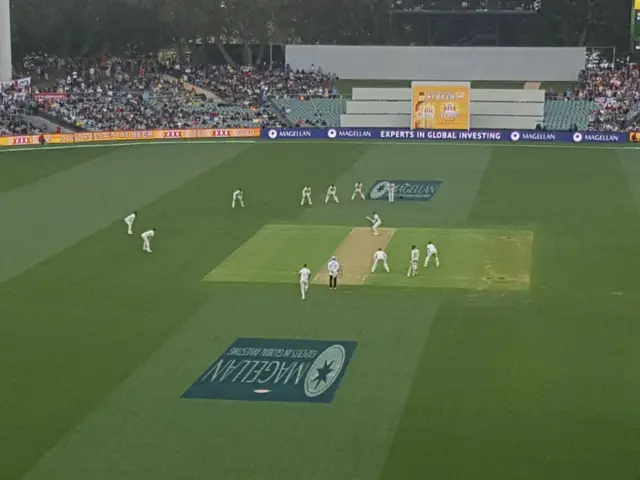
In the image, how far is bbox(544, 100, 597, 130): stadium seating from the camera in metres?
85.4

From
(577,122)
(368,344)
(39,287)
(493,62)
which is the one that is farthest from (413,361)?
(493,62)

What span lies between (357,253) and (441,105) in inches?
1698

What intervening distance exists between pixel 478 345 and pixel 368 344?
9.66ft

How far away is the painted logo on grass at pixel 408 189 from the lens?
180 feet

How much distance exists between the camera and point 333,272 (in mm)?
34688

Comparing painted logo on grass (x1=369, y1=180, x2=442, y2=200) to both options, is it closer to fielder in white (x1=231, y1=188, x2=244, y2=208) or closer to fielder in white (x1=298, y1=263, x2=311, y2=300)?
fielder in white (x1=231, y1=188, x2=244, y2=208)

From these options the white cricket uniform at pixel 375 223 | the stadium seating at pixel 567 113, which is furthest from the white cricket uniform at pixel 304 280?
the stadium seating at pixel 567 113

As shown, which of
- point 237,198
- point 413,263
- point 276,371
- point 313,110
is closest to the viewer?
point 276,371

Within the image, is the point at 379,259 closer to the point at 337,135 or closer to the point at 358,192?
the point at 358,192

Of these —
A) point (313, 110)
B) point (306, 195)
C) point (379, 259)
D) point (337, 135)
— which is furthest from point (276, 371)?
point (313, 110)

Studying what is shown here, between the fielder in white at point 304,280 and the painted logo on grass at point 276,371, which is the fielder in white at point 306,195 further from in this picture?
the painted logo on grass at point 276,371

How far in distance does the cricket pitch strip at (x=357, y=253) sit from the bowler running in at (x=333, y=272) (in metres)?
0.69

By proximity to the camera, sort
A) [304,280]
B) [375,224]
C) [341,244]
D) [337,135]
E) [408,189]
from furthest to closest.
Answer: [337,135], [408,189], [375,224], [341,244], [304,280]

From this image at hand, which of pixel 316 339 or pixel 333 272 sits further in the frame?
pixel 333 272
